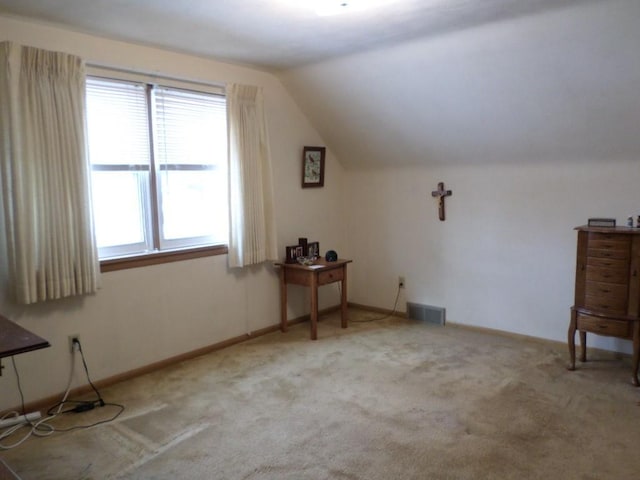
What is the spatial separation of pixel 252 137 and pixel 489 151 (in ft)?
6.44

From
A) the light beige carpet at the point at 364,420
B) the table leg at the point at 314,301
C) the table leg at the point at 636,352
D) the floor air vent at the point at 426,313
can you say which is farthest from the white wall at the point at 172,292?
the table leg at the point at 636,352

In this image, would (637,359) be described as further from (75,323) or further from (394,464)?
(75,323)

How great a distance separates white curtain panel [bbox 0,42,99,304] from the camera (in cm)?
274

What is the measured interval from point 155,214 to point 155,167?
341 millimetres

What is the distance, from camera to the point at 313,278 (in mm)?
4105

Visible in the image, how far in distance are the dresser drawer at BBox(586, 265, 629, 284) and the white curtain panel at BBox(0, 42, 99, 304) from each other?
324 cm

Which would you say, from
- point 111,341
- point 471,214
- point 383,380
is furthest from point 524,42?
point 111,341

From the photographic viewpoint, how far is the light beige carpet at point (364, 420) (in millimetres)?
2336

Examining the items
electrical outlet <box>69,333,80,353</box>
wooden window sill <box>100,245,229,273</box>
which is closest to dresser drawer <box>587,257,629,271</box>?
wooden window sill <box>100,245,229,273</box>

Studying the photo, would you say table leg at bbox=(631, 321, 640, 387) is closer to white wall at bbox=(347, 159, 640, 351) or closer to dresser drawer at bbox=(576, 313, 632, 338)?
dresser drawer at bbox=(576, 313, 632, 338)

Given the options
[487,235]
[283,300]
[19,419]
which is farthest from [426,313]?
[19,419]

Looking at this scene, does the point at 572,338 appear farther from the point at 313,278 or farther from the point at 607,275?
the point at 313,278

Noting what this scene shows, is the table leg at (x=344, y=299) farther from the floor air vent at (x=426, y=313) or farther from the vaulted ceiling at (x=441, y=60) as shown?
the vaulted ceiling at (x=441, y=60)

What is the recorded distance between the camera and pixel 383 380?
332 centimetres
